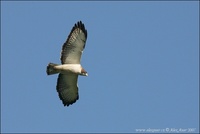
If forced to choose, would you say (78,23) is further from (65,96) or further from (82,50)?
Answer: (65,96)

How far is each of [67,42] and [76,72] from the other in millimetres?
1387

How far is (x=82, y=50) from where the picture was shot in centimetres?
2592

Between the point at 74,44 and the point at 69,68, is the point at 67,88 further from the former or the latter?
the point at 74,44

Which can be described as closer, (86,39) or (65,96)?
(86,39)

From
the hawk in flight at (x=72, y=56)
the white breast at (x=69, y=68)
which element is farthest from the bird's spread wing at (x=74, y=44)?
the white breast at (x=69, y=68)

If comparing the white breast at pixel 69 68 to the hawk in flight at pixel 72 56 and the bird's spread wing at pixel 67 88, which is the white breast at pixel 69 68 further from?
the bird's spread wing at pixel 67 88

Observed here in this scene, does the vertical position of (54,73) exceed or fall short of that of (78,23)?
it falls short

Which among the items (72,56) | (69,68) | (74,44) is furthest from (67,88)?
(74,44)

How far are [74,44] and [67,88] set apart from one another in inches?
98.2

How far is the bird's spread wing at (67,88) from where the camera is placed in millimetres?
26689

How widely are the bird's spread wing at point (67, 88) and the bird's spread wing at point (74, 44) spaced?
40.6 inches

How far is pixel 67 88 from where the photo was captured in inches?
1072

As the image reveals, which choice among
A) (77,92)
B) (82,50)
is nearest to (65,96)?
(77,92)

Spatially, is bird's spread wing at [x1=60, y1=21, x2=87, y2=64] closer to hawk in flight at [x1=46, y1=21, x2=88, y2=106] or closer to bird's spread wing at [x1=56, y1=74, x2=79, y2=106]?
hawk in flight at [x1=46, y1=21, x2=88, y2=106]
